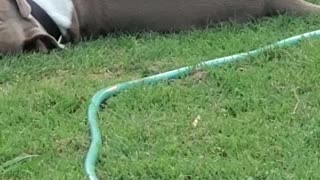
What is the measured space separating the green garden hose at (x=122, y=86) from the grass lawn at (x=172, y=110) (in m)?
0.03

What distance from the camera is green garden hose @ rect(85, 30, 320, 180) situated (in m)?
3.06

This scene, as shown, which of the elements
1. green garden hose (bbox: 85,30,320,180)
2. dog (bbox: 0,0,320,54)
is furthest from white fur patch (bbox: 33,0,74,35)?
green garden hose (bbox: 85,30,320,180)

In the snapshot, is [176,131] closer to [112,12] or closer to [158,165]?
[158,165]

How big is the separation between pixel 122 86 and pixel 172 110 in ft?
0.89

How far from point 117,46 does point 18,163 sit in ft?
4.06

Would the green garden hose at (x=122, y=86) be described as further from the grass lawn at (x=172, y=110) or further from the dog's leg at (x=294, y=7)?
the dog's leg at (x=294, y=7)

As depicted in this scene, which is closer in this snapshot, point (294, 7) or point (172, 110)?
point (172, 110)

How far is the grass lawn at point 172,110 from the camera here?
9.87 feet

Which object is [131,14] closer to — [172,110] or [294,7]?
[294,7]

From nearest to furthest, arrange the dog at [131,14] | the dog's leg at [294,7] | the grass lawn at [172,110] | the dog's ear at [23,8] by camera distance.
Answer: the grass lawn at [172,110] → the dog's ear at [23,8] → the dog at [131,14] → the dog's leg at [294,7]

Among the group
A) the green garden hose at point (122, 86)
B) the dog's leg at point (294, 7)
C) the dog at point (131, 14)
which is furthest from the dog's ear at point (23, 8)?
the dog's leg at point (294, 7)

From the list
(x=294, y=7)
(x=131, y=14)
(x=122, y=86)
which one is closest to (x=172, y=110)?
(x=122, y=86)

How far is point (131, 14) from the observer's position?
14.4ft

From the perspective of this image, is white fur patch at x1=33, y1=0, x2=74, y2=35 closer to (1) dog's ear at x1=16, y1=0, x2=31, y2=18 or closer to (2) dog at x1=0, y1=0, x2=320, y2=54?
(2) dog at x1=0, y1=0, x2=320, y2=54
